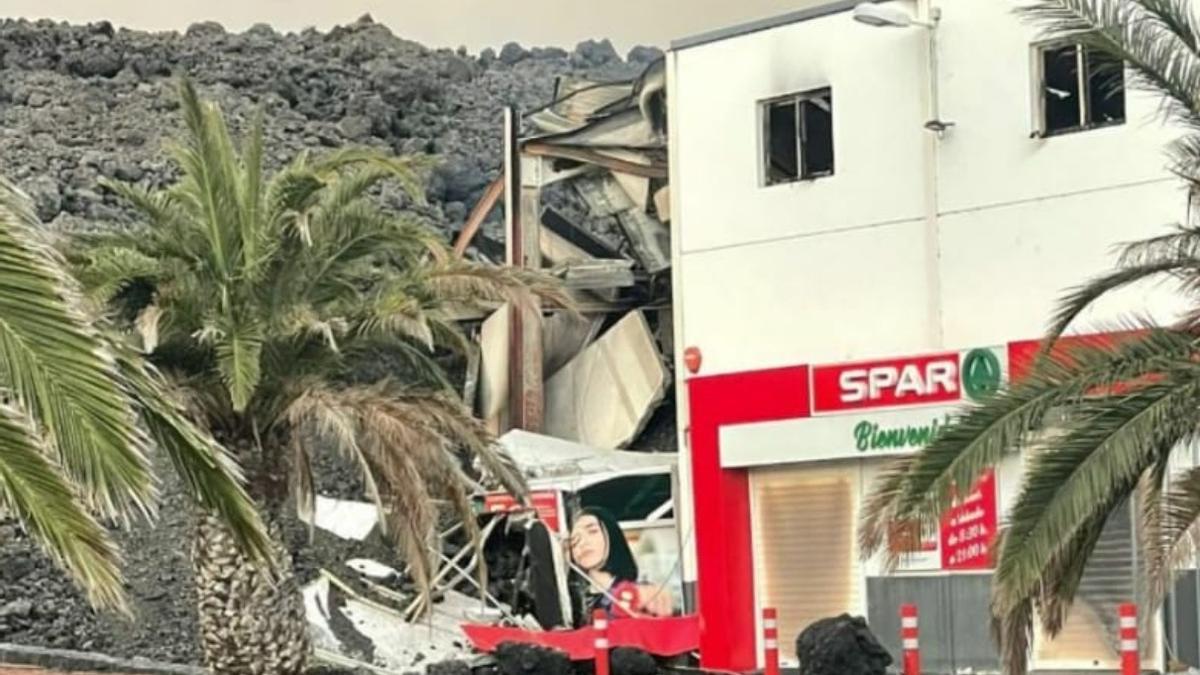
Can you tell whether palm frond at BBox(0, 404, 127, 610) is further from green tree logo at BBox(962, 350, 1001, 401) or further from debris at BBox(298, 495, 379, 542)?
debris at BBox(298, 495, 379, 542)

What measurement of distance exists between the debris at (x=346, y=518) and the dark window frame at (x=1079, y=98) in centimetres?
1204

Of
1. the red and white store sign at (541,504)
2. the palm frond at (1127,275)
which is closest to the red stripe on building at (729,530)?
the red and white store sign at (541,504)

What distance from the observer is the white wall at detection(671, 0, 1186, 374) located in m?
25.2

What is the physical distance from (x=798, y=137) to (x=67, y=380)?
2032 cm

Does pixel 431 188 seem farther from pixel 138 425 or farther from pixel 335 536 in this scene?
pixel 138 425

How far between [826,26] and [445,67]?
158 ft

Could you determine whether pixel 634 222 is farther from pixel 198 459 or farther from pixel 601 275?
pixel 198 459

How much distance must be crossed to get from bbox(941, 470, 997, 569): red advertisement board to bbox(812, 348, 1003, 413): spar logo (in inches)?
46.0

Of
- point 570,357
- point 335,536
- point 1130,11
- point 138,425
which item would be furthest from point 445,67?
point 138,425

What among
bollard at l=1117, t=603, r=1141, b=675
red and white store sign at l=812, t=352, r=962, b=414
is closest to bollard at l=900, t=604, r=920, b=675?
bollard at l=1117, t=603, r=1141, b=675

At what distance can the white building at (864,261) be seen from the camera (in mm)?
25297

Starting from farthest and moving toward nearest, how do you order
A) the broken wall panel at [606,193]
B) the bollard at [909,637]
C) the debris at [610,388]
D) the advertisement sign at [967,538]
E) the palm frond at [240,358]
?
the broken wall panel at [606,193]
the debris at [610,388]
the advertisement sign at [967,538]
the bollard at [909,637]
the palm frond at [240,358]

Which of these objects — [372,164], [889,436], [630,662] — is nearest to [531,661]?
[630,662]

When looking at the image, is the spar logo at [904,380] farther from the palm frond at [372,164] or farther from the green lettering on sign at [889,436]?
the palm frond at [372,164]
